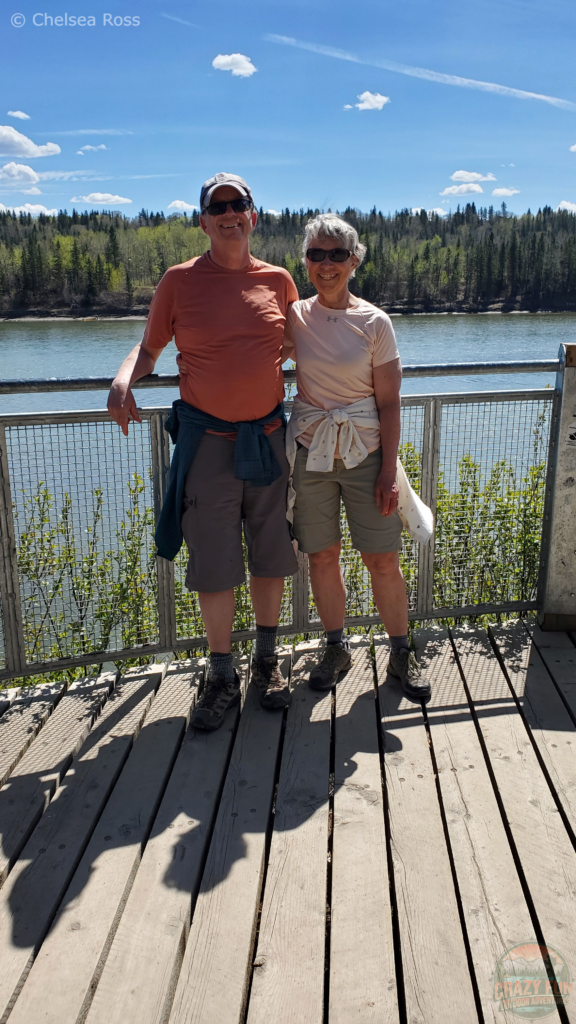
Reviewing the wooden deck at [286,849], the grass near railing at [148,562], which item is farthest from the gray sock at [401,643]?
the grass near railing at [148,562]

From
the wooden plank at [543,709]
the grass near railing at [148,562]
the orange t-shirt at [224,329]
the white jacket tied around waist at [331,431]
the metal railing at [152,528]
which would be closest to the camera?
the wooden plank at [543,709]

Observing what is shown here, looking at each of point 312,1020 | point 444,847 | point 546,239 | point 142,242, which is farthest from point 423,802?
point 546,239

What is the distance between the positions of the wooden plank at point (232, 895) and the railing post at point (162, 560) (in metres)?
0.60

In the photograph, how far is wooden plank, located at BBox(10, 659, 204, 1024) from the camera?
1.45m

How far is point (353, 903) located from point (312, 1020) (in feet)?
1.03

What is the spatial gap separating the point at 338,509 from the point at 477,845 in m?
1.11

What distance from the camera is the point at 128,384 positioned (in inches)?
92.1

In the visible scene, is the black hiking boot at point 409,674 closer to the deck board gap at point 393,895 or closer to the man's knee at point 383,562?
the deck board gap at point 393,895

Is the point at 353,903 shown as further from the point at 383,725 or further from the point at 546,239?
the point at 546,239

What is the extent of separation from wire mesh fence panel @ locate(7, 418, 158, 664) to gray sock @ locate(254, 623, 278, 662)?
18.2 inches

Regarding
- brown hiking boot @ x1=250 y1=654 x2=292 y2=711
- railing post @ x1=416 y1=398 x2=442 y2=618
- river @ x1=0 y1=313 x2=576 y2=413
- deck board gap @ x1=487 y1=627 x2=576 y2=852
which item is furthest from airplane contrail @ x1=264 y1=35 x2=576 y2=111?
brown hiking boot @ x1=250 y1=654 x2=292 y2=711

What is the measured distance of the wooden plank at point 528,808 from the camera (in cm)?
164

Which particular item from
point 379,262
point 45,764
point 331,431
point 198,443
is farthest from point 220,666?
point 379,262

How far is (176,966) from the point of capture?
1.52m
